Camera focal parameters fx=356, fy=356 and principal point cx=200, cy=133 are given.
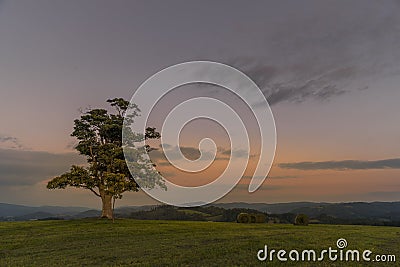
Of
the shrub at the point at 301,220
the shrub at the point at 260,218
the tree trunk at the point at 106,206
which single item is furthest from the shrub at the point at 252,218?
the tree trunk at the point at 106,206

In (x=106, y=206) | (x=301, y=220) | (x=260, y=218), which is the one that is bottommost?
(x=260, y=218)

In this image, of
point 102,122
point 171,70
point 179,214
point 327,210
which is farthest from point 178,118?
point 327,210

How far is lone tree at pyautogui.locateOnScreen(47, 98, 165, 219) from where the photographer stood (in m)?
48.1

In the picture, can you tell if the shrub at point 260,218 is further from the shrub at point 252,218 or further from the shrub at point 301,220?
the shrub at point 301,220

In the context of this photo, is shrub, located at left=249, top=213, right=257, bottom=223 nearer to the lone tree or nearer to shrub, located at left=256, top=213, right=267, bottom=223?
shrub, located at left=256, top=213, right=267, bottom=223

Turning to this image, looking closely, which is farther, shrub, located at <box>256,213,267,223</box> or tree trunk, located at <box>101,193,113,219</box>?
tree trunk, located at <box>101,193,113,219</box>

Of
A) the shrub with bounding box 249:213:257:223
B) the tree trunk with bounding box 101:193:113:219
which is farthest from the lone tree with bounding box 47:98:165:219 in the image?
the shrub with bounding box 249:213:257:223

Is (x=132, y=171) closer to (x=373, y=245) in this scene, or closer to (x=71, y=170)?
(x=71, y=170)

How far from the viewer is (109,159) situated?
4953 centimetres

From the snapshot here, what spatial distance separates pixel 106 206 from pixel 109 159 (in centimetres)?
696

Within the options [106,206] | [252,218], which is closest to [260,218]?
[252,218]

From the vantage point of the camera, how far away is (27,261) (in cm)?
1959

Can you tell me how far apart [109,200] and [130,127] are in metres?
11.0

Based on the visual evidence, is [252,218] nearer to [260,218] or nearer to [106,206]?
[260,218]
